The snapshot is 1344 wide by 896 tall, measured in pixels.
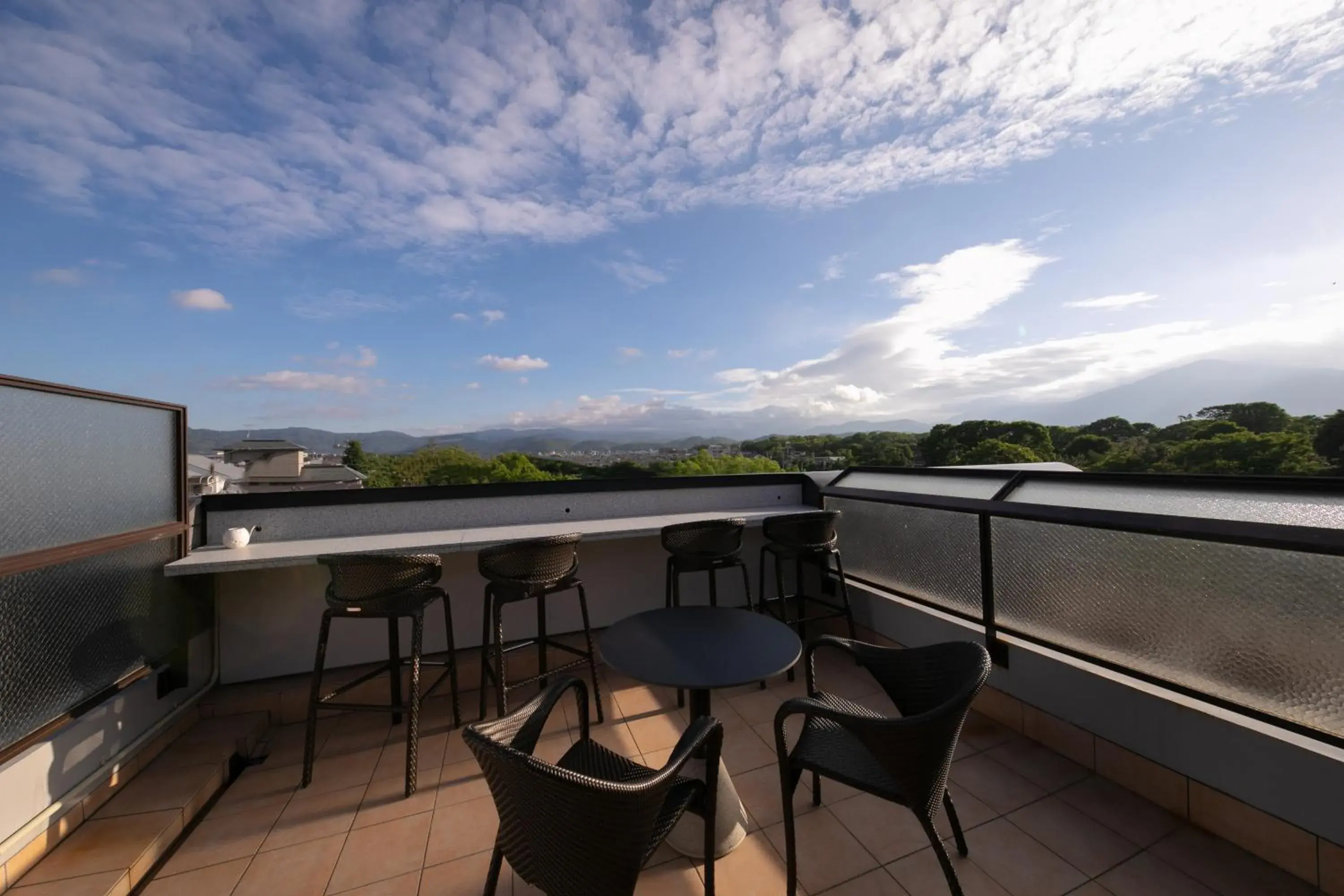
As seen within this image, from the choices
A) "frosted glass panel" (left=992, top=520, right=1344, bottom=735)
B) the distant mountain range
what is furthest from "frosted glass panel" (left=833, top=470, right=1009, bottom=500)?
the distant mountain range

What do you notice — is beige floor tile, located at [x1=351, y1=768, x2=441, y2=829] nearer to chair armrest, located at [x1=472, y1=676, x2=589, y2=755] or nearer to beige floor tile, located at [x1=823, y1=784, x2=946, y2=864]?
chair armrest, located at [x1=472, y1=676, x2=589, y2=755]

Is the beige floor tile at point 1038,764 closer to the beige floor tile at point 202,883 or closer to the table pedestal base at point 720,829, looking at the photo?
the table pedestal base at point 720,829

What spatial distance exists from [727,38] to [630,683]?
5875mm

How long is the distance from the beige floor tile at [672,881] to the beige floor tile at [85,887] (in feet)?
5.85

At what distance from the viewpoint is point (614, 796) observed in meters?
0.94

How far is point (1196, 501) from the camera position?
6.90 ft

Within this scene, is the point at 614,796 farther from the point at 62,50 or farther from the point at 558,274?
the point at 558,274

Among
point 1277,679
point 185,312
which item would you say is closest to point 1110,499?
point 1277,679

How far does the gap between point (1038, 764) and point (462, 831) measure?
261 cm

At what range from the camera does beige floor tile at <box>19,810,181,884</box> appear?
169cm

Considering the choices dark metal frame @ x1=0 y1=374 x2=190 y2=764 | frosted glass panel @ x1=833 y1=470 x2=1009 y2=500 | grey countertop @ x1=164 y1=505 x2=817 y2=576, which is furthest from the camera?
frosted glass panel @ x1=833 y1=470 x2=1009 y2=500

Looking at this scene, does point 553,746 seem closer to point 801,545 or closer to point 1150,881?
point 801,545

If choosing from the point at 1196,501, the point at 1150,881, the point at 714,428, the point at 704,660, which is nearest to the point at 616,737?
the point at 704,660

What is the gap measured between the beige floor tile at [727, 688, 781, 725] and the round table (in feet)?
2.82
